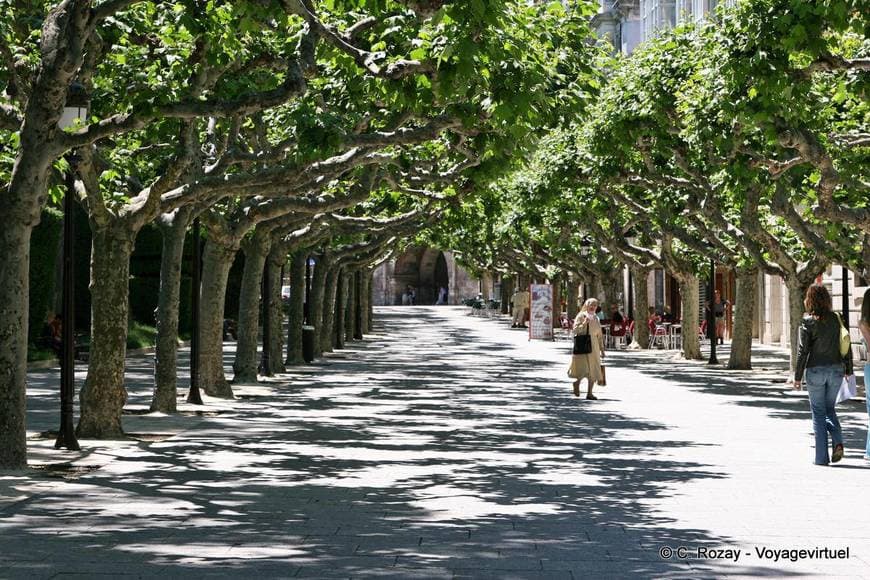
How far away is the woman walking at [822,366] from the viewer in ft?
40.5

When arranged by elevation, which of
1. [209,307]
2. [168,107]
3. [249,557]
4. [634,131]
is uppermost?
[634,131]

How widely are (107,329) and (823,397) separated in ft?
25.5

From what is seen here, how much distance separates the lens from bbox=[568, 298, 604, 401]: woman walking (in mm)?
21312

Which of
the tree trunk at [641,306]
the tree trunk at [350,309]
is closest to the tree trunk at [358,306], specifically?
the tree trunk at [350,309]

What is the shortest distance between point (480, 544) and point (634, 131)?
613 inches

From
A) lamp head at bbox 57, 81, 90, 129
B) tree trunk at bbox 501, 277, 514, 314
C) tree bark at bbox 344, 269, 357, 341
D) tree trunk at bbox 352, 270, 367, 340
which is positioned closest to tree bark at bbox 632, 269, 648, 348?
tree bark at bbox 344, 269, 357, 341

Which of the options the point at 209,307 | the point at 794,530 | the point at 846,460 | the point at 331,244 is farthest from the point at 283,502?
the point at 331,244

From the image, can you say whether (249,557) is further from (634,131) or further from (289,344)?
(289,344)

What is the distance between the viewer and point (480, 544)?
324 inches

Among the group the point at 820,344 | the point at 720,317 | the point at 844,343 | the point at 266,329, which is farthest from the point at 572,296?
the point at 820,344

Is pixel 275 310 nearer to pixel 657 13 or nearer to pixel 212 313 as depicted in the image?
pixel 212 313

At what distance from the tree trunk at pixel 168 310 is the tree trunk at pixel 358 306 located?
33.2m

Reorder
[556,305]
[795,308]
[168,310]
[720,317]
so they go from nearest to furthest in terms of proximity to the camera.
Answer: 1. [168,310]
2. [795,308]
3. [720,317]
4. [556,305]

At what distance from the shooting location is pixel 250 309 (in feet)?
79.0
